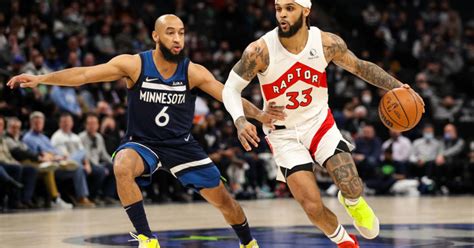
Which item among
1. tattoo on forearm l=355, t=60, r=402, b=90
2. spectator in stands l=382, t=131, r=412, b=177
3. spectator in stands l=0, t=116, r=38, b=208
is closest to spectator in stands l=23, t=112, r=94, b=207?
spectator in stands l=0, t=116, r=38, b=208

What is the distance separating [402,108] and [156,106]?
207 centimetres

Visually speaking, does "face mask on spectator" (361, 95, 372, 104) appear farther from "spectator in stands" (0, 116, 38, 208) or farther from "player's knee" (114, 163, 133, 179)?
"player's knee" (114, 163, 133, 179)

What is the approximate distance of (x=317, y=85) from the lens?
7453 millimetres

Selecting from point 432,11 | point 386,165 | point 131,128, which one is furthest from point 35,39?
point 432,11

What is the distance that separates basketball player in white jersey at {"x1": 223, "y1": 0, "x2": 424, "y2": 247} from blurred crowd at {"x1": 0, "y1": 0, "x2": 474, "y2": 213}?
7.45 metres

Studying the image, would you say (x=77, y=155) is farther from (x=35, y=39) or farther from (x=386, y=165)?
(x=386, y=165)

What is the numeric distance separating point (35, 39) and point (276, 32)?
10.8m

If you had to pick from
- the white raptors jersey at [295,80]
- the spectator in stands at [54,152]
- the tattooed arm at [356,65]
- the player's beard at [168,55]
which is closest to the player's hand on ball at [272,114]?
the white raptors jersey at [295,80]

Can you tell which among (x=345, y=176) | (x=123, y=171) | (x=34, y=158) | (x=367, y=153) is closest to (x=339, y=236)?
(x=345, y=176)

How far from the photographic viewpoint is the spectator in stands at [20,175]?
45.9ft

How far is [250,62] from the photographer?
7.32 meters

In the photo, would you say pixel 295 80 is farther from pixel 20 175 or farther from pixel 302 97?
pixel 20 175

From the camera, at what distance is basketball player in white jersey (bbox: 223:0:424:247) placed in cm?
723

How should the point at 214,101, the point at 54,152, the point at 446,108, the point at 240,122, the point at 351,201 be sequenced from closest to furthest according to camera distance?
1. the point at 240,122
2. the point at 351,201
3. the point at 54,152
4. the point at 214,101
5. the point at 446,108
